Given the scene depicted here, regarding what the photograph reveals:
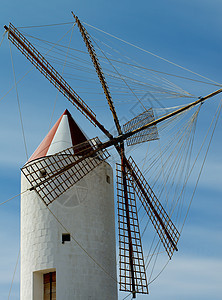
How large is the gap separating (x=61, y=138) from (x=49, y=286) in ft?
13.6

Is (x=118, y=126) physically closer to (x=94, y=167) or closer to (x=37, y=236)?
(x=94, y=167)

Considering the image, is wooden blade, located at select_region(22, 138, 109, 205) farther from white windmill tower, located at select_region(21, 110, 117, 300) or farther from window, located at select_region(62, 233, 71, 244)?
window, located at select_region(62, 233, 71, 244)

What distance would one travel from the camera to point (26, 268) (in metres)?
16.9

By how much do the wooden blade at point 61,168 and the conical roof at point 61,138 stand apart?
357 mm

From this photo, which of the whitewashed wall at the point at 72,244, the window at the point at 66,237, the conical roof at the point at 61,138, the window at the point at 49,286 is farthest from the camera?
the conical roof at the point at 61,138

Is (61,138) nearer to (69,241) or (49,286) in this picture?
(69,241)

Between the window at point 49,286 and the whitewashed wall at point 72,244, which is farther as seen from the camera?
the window at point 49,286

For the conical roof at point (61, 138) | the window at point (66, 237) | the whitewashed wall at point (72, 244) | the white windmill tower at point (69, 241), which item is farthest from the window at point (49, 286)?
the conical roof at point (61, 138)

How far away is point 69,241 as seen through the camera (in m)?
16.7

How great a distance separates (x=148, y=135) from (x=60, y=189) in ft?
9.49

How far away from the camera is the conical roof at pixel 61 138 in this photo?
17.9 metres

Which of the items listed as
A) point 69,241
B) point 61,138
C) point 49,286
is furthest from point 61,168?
point 49,286

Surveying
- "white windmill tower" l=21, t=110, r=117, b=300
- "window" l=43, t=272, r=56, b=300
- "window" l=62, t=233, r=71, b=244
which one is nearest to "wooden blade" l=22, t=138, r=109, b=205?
"white windmill tower" l=21, t=110, r=117, b=300

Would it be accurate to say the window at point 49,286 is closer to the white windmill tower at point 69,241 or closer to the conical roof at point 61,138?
the white windmill tower at point 69,241
